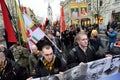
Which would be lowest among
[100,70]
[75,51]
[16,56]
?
[16,56]

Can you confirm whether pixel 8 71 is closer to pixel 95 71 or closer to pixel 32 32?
pixel 95 71

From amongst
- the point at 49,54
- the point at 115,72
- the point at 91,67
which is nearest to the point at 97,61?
the point at 91,67

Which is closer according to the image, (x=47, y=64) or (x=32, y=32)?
(x=47, y=64)

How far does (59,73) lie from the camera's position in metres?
4.12

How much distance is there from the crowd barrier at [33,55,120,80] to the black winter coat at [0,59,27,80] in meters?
0.44

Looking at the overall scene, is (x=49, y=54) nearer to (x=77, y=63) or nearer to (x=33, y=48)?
(x=77, y=63)

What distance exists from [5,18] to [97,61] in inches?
127

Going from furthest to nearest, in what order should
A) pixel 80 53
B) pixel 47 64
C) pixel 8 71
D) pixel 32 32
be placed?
1. pixel 32 32
2. pixel 80 53
3. pixel 8 71
4. pixel 47 64

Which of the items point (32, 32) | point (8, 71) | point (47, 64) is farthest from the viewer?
point (32, 32)

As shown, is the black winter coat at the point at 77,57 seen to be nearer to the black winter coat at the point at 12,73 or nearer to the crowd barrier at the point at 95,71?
the crowd barrier at the point at 95,71

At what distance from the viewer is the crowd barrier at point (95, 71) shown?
420cm

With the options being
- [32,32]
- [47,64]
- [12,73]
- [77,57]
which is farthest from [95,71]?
[32,32]

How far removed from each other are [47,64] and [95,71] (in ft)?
2.94

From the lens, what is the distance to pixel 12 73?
4230 mm
